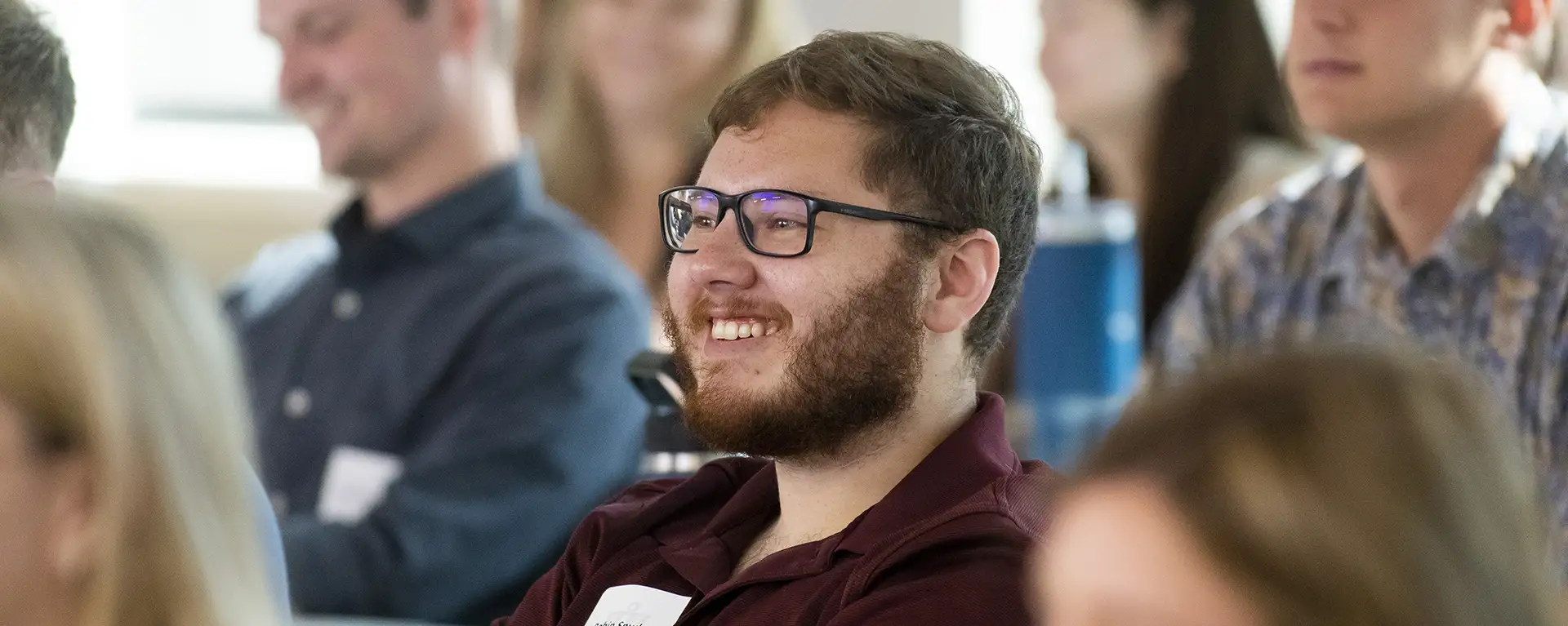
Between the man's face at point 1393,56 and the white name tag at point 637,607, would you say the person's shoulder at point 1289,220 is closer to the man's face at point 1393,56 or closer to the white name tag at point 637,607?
the man's face at point 1393,56

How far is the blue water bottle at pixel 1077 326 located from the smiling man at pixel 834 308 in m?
1.59

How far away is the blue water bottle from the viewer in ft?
10.3

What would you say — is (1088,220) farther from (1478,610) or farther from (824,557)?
(1478,610)

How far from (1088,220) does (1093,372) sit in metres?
0.28

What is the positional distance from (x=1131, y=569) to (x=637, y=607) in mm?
781

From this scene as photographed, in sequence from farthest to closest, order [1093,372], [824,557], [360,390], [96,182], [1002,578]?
[96,182]
[1093,372]
[360,390]
[824,557]
[1002,578]

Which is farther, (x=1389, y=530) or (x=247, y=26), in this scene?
(x=247, y=26)

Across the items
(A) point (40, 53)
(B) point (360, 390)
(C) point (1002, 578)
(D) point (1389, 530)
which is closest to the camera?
(D) point (1389, 530)

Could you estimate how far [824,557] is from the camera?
1.40m

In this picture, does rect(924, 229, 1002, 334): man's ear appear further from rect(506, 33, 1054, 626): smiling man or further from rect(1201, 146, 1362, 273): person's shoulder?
rect(1201, 146, 1362, 273): person's shoulder

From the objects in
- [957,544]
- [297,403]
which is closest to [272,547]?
[957,544]

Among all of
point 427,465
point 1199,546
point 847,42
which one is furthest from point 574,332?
point 1199,546

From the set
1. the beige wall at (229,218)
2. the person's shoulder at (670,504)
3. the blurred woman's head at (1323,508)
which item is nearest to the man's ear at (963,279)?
the person's shoulder at (670,504)

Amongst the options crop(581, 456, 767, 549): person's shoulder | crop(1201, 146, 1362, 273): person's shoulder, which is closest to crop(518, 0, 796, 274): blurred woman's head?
crop(1201, 146, 1362, 273): person's shoulder
